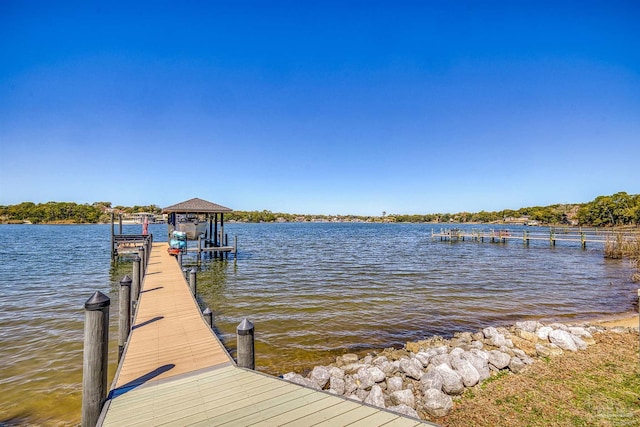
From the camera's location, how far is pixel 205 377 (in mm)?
4602

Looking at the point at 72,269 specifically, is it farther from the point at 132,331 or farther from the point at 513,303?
the point at 513,303

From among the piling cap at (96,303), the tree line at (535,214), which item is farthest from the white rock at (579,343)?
the tree line at (535,214)

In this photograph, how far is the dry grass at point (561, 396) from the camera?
4898 millimetres

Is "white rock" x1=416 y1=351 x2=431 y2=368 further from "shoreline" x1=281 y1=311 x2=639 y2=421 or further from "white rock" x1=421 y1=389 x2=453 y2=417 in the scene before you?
"white rock" x1=421 y1=389 x2=453 y2=417

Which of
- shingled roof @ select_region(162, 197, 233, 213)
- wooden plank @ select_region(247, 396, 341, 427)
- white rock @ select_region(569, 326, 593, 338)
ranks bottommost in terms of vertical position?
white rock @ select_region(569, 326, 593, 338)

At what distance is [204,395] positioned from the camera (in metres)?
3.98

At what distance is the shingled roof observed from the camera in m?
24.1

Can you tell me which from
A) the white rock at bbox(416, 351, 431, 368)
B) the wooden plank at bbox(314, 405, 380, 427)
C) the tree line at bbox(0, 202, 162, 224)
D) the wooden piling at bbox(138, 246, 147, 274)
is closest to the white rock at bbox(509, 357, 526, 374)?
the white rock at bbox(416, 351, 431, 368)

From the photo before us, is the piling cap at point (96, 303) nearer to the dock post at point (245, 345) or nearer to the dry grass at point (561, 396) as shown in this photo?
the dock post at point (245, 345)

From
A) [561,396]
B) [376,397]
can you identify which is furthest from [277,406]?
[561,396]

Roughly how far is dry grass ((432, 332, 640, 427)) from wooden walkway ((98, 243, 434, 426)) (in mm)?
2777

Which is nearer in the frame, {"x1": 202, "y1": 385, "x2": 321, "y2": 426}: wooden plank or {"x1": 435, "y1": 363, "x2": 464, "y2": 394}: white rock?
{"x1": 202, "y1": 385, "x2": 321, "y2": 426}: wooden plank

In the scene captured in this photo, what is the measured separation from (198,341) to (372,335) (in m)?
5.62

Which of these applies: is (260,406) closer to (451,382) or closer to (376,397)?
(376,397)
